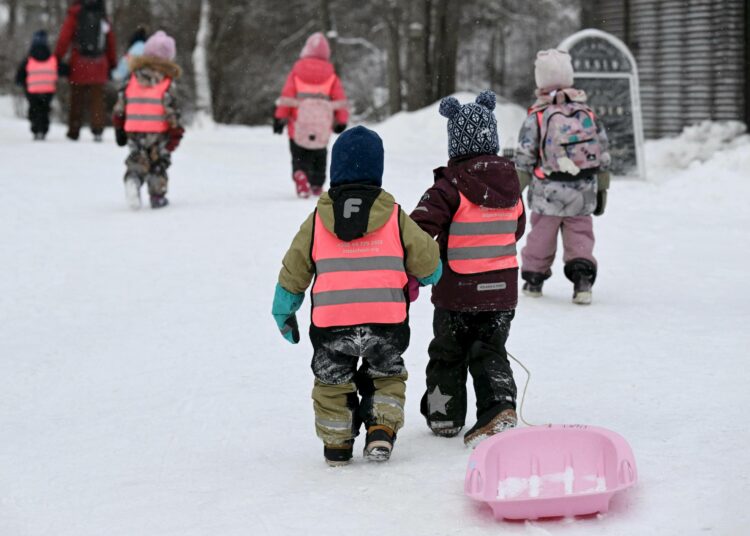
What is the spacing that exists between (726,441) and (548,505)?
48.6 inches

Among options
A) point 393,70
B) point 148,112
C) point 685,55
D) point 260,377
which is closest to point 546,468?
point 260,377

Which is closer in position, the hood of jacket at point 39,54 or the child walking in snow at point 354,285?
the child walking in snow at point 354,285

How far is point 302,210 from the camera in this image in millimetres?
11672

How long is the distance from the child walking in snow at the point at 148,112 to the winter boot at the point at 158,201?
0.67ft

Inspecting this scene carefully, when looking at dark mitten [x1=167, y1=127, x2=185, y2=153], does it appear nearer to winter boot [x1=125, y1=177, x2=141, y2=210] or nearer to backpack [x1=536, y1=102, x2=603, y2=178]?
winter boot [x1=125, y1=177, x2=141, y2=210]

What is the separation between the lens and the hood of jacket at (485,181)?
507 cm

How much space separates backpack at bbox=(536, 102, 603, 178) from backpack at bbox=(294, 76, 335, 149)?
4763 mm

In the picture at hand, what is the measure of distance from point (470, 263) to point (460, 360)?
0.45 m

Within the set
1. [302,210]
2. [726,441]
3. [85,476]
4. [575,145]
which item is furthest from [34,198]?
[726,441]

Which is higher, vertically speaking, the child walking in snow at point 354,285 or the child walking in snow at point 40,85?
the child walking in snow at point 40,85

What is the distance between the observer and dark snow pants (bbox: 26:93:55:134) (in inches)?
715

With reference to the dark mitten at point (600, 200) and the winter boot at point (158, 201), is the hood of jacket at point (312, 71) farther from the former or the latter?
the dark mitten at point (600, 200)

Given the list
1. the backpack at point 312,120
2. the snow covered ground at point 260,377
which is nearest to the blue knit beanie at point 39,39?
the snow covered ground at point 260,377

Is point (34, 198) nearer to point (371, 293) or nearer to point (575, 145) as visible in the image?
point (575, 145)
